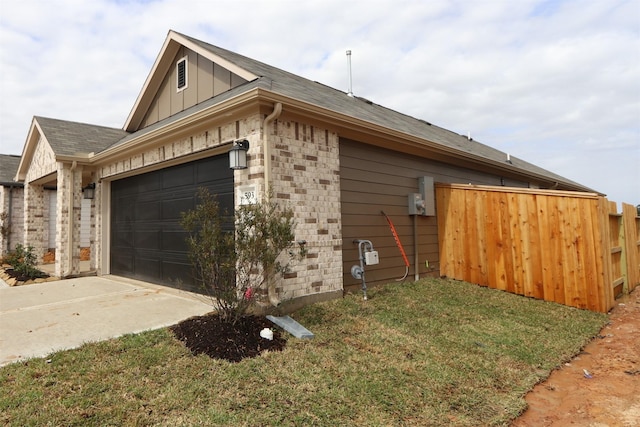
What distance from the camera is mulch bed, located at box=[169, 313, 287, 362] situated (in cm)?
365

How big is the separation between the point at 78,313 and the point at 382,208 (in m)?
5.27

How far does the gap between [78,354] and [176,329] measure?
3.25 ft

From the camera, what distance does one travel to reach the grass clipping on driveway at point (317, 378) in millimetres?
2625

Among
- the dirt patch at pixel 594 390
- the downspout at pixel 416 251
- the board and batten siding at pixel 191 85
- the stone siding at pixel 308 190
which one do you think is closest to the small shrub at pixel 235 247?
the stone siding at pixel 308 190

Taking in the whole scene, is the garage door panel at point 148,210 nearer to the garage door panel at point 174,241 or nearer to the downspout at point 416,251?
the garage door panel at point 174,241

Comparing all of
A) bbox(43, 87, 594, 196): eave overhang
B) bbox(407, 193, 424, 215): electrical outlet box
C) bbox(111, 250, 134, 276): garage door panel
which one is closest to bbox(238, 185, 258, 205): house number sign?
bbox(43, 87, 594, 196): eave overhang

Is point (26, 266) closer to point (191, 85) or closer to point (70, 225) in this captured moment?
point (70, 225)

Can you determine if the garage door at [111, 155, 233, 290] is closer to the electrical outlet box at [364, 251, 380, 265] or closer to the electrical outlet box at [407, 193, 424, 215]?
the electrical outlet box at [364, 251, 380, 265]

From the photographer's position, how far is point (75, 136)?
10.0 metres

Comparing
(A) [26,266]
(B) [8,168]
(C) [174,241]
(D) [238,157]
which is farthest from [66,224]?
(B) [8,168]

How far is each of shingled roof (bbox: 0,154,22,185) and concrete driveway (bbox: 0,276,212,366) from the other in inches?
359

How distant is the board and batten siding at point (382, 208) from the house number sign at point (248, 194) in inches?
69.8

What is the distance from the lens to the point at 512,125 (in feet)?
47.9

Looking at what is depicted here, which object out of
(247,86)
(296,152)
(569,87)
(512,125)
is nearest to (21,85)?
(247,86)
